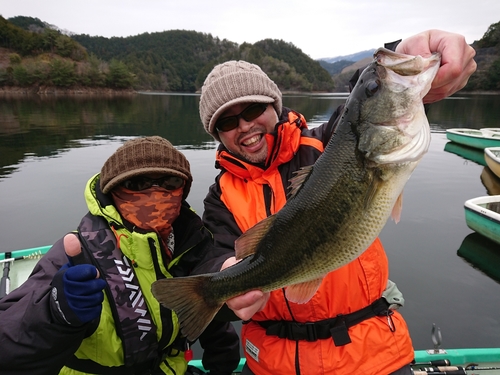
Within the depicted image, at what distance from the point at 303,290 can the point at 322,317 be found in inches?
19.0

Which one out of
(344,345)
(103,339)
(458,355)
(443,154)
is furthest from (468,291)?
(443,154)

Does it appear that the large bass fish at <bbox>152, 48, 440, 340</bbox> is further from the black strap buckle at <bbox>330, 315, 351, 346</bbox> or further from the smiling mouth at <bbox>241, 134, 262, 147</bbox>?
the smiling mouth at <bbox>241, 134, 262, 147</bbox>

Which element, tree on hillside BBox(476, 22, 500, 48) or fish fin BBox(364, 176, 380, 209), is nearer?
fish fin BBox(364, 176, 380, 209)

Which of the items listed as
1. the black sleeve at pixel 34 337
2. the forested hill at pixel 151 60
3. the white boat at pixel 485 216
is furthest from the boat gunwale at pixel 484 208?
the forested hill at pixel 151 60

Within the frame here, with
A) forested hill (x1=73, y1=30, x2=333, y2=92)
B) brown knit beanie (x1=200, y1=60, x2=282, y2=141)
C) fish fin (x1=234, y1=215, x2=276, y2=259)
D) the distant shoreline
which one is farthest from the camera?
forested hill (x1=73, y1=30, x2=333, y2=92)

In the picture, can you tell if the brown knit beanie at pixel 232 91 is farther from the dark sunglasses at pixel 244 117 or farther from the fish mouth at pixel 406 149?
the fish mouth at pixel 406 149

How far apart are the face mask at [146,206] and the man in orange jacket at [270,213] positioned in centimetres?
46

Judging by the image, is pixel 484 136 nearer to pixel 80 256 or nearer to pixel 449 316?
pixel 449 316

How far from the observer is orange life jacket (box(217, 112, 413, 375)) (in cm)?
257

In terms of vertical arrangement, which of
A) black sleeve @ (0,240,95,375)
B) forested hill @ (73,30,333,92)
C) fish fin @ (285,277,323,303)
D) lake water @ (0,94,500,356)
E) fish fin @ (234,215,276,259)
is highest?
forested hill @ (73,30,333,92)

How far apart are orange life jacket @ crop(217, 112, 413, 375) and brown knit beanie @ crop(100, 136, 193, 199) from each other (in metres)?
0.61

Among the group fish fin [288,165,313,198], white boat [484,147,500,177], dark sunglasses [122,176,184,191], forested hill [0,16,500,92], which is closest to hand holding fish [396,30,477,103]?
fish fin [288,165,313,198]

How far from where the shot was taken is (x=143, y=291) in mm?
2744

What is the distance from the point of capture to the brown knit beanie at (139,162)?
2.69m
